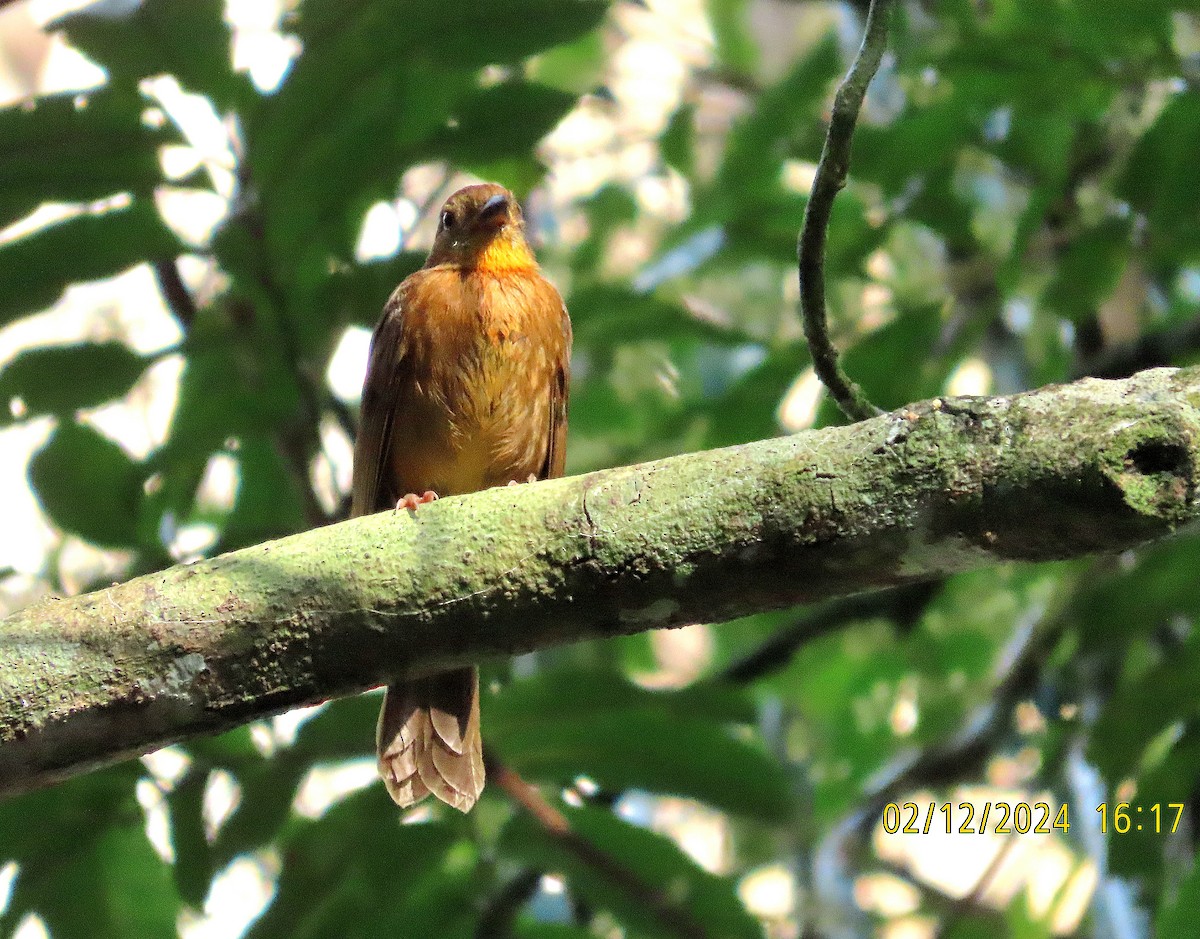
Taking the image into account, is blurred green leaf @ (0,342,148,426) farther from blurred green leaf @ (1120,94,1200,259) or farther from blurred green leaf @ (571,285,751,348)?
blurred green leaf @ (1120,94,1200,259)

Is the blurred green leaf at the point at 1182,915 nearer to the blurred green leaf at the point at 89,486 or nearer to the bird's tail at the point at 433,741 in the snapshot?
the bird's tail at the point at 433,741

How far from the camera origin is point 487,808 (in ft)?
10.8

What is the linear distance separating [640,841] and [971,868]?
18.4 feet

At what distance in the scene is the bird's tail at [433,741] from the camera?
300 centimetres

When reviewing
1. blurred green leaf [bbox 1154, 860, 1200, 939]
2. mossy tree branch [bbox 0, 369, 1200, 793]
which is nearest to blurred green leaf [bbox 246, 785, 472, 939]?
mossy tree branch [bbox 0, 369, 1200, 793]

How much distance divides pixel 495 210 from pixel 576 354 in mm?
519

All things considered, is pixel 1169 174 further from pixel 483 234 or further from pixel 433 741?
pixel 433 741

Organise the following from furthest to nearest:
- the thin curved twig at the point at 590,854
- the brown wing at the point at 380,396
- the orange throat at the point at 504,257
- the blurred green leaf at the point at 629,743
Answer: the orange throat at the point at 504,257 → the brown wing at the point at 380,396 → the blurred green leaf at the point at 629,743 → the thin curved twig at the point at 590,854

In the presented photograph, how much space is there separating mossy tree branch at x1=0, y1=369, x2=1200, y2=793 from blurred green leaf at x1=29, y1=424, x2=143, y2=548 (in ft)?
4.81

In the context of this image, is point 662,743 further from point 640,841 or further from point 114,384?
point 114,384

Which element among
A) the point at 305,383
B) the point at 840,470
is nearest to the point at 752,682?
the point at 305,383

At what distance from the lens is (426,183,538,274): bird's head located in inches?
164

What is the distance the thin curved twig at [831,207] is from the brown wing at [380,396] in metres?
1.58
